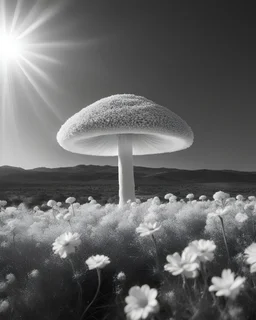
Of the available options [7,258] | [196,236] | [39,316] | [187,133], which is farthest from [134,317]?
[187,133]

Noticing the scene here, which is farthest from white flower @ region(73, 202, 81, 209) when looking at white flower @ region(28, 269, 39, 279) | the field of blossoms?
white flower @ region(28, 269, 39, 279)

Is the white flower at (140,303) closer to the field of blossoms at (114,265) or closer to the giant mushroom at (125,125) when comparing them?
the field of blossoms at (114,265)

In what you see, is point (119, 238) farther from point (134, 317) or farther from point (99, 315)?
point (134, 317)

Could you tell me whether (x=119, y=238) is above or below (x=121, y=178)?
below

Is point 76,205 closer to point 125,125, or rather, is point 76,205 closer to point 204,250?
point 125,125

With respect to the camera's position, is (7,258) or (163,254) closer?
(163,254)

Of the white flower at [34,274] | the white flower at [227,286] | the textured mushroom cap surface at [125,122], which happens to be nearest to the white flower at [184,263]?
the white flower at [227,286]

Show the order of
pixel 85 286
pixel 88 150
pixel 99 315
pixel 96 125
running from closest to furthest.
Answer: pixel 99 315, pixel 85 286, pixel 96 125, pixel 88 150
